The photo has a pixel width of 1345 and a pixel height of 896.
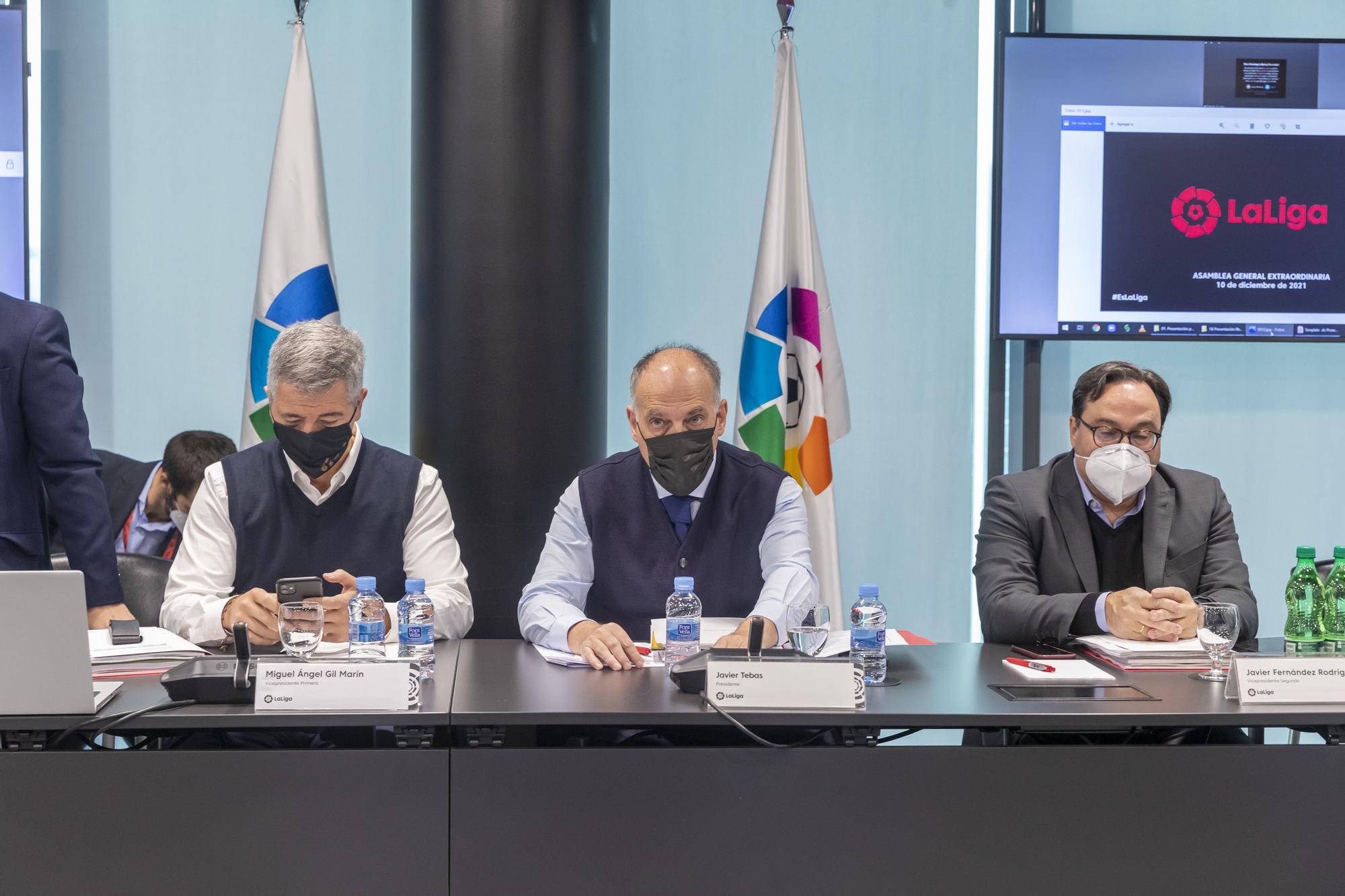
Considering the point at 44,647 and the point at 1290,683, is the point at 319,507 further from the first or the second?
the point at 1290,683

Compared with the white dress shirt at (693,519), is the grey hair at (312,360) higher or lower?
higher

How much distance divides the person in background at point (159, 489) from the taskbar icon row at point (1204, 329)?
2.81m

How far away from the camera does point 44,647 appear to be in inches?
65.4

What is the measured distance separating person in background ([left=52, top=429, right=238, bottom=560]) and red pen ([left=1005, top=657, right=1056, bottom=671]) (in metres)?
2.44

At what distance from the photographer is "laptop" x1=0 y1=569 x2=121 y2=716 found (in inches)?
64.2

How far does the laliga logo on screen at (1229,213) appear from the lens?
12.6ft

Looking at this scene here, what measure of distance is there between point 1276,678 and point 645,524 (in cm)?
130

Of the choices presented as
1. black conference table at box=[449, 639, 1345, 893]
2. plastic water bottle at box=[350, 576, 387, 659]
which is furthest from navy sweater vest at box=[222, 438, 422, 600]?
black conference table at box=[449, 639, 1345, 893]

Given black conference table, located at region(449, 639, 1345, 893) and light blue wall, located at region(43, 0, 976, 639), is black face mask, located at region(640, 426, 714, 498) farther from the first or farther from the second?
light blue wall, located at region(43, 0, 976, 639)

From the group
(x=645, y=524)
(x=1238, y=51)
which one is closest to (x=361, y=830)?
(x=645, y=524)

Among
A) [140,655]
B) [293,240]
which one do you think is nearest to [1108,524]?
[140,655]

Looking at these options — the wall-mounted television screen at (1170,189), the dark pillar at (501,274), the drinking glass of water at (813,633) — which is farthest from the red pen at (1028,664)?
the wall-mounted television screen at (1170,189)

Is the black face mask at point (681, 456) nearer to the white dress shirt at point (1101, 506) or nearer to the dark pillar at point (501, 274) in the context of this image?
the white dress shirt at point (1101, 506)

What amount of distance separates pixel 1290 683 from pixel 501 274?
94.1 inches
